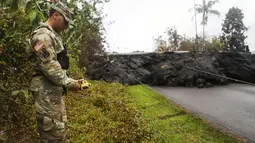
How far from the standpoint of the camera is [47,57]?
189cm

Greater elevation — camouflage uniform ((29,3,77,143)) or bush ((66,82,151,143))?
camouflage uniform ((29,3,77,143))

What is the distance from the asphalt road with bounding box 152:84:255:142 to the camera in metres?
3.73

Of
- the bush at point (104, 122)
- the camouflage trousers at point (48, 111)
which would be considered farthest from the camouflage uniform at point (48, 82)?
the bush at point (104, 122)

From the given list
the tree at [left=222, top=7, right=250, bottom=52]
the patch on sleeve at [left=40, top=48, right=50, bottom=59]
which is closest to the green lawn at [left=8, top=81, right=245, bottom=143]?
the patch on sleeve at [left=40, top=48, right=50, bottom=59]

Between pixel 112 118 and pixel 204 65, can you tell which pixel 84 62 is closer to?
pixel 204 65

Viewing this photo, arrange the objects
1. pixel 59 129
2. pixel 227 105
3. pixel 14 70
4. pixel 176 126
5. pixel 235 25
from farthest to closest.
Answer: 1. pixel 235 25
2. pixel 227 105
3. pixel 176 126
4. pixel 14 70
5. pixel 59 129

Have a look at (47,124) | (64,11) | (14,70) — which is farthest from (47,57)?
(14,70)

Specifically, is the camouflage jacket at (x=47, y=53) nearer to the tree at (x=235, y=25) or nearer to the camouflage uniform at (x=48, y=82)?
the camouflage uniform at (x=48, y=82)

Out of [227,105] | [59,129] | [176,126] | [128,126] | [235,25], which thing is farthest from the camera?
[235,25]

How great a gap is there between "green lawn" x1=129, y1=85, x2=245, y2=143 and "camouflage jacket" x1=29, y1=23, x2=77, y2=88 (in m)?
1.88

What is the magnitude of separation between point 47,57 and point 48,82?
0.27 meters

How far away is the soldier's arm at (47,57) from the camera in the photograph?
1.89 m

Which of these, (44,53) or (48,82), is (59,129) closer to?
(48,82)

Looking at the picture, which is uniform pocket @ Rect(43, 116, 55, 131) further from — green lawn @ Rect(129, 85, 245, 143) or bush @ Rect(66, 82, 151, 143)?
green lawn @ Rect(129, 85, 245, 143)
